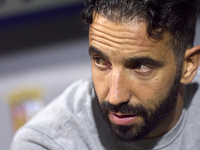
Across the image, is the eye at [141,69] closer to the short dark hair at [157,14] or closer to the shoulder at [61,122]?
the short dark hair at [157,14]

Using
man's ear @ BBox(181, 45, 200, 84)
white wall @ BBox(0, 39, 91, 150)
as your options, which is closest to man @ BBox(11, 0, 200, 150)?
man's ear @ BBox(181, 45, 200, 84)

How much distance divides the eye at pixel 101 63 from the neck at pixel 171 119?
329 mm

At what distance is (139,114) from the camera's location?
0.96 metres

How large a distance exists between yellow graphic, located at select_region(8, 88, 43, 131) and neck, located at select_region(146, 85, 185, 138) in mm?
792

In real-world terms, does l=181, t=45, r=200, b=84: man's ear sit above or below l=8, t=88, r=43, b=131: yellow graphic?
above

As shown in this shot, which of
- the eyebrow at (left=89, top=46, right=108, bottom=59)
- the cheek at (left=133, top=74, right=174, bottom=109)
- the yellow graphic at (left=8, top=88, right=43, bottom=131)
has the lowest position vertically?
the yellow graphic at (left=8, top=88, right=43, bottom=131)

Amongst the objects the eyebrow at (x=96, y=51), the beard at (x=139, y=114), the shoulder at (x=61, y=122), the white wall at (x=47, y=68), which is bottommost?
the white wall at (x=47, y=68)

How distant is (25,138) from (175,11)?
64 centimetres

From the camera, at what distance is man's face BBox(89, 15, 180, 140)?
2.87 feet

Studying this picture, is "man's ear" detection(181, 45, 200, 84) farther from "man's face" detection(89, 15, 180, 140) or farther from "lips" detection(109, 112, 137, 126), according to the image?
"lips" detection(109, 112, 137, 126)

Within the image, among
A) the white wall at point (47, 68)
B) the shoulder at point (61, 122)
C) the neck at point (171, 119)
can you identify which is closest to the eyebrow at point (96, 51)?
the shoulder at point (61, 122)

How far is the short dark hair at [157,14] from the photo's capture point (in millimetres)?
856

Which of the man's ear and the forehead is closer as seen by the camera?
the forehead

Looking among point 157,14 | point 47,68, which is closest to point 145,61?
point 157,14
